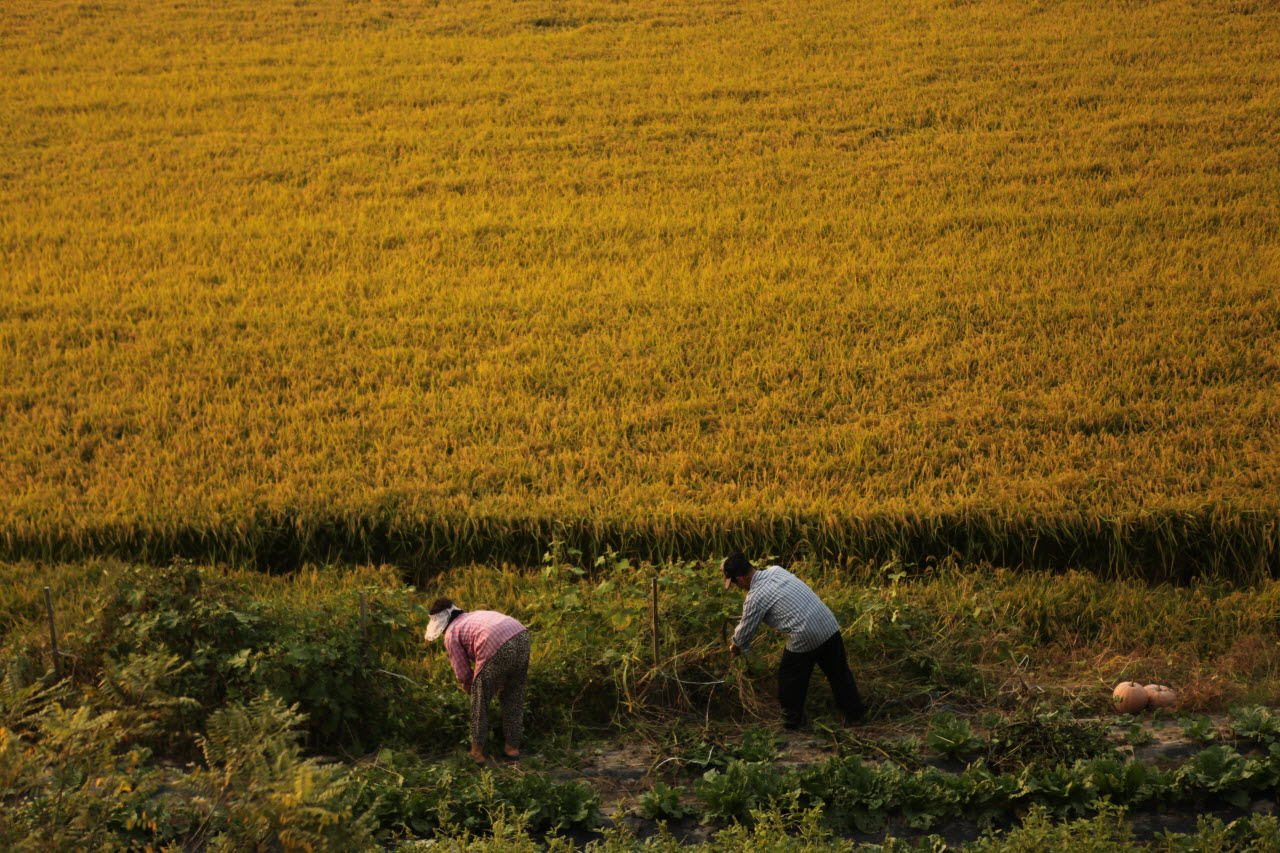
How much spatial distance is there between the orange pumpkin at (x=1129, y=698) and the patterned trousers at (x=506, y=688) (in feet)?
10.1

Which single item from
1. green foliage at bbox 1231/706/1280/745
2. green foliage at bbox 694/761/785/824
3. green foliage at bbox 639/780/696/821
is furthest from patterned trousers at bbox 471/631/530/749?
green foliage at bbox 1231/706/1280/745

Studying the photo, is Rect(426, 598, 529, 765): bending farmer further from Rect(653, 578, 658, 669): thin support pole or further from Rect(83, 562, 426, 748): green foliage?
Rect(653, 578, 658, 669): thin support pole

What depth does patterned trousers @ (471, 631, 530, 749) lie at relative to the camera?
18.2 ft

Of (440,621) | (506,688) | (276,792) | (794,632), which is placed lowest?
(506,688)

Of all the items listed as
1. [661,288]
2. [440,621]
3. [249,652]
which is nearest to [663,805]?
[440,621]

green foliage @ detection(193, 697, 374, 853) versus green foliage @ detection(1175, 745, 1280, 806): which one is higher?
green foliage @ detection(193, 697, 374, 853)

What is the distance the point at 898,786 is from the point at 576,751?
67.1 inches

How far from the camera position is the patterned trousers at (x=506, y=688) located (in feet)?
18.2

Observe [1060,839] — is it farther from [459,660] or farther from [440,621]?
[440,621]

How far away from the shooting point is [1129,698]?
5824mm

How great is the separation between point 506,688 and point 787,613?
1490 mm

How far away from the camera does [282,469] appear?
884 centimetres

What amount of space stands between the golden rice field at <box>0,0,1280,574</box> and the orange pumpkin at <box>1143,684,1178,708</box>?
176cm

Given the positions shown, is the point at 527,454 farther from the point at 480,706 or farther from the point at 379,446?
the point at 480,706
